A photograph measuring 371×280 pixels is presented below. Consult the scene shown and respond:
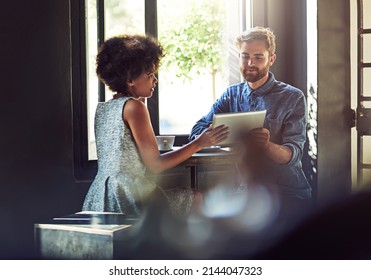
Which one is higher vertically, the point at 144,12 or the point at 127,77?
the point at 144,12

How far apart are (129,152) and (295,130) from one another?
627 mm

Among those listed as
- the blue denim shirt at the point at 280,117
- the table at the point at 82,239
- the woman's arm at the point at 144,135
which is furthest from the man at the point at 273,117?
the table at the point at 82,239

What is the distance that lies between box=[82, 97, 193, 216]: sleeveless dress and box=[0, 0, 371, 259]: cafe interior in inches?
4.1

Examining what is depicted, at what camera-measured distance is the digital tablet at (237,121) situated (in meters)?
1.56

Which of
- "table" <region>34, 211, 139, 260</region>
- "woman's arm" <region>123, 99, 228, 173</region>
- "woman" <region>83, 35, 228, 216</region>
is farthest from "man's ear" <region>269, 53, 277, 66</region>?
"table" <region>34, 211, 139, 260</region>

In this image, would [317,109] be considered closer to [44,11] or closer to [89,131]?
[89,131]

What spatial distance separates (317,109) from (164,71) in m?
0.58

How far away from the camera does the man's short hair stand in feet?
6.40

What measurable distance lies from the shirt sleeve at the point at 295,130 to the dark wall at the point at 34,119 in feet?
2.32

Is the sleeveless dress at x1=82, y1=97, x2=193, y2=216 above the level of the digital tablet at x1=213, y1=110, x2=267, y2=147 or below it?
below

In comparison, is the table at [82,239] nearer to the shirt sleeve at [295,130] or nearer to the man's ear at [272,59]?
the shirt sleeve at [295,130]

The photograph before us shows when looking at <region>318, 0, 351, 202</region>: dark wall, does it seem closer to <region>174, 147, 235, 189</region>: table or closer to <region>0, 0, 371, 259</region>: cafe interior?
<region>0, 0, 371, 259</region>: cafe interior
